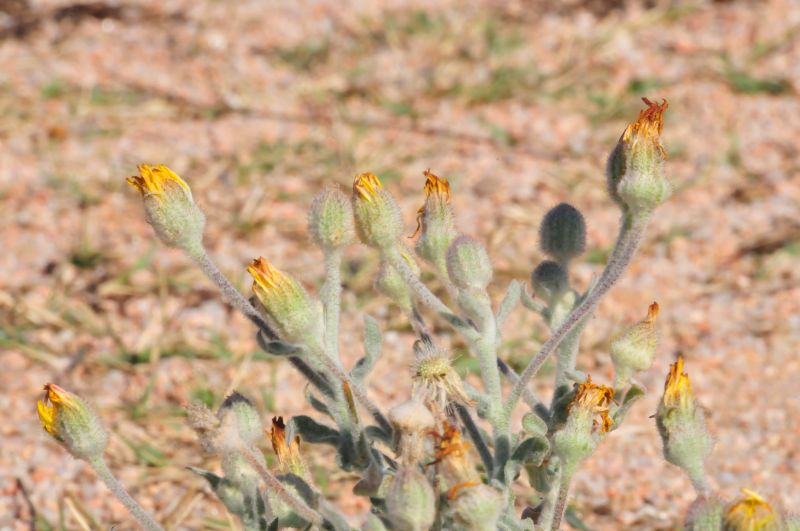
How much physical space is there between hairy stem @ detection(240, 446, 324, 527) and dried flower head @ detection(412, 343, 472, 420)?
288 millimetres

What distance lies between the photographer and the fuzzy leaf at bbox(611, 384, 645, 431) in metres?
2.31

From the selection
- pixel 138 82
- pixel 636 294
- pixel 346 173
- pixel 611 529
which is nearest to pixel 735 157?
pixel 636 294

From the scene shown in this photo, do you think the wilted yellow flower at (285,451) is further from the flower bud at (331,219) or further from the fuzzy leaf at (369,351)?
the flower bud at (331,219)

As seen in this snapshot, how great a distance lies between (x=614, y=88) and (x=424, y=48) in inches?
39.8

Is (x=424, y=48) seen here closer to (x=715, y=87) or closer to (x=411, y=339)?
(x=715, y=87)

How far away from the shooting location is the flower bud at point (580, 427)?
2117 millimetres

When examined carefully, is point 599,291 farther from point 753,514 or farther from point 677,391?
point 753,514

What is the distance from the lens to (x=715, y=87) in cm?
557

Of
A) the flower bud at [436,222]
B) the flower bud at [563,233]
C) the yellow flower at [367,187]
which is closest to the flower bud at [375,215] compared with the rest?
the yellow flower at [367,187]

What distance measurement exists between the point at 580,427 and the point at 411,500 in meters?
0.39

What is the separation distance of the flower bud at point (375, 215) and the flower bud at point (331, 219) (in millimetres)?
56

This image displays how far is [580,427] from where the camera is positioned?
2123 millimetres

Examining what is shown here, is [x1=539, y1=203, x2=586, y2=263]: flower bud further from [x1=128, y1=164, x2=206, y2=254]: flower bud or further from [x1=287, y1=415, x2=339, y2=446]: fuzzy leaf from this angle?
[x1=128, y1=164, x2=206, y2=254]: flower bud

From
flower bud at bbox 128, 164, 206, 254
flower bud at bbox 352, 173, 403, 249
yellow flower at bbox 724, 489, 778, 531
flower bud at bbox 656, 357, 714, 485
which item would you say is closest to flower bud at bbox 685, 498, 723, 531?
yellow flower at bbox 724, 489, 778, 531
